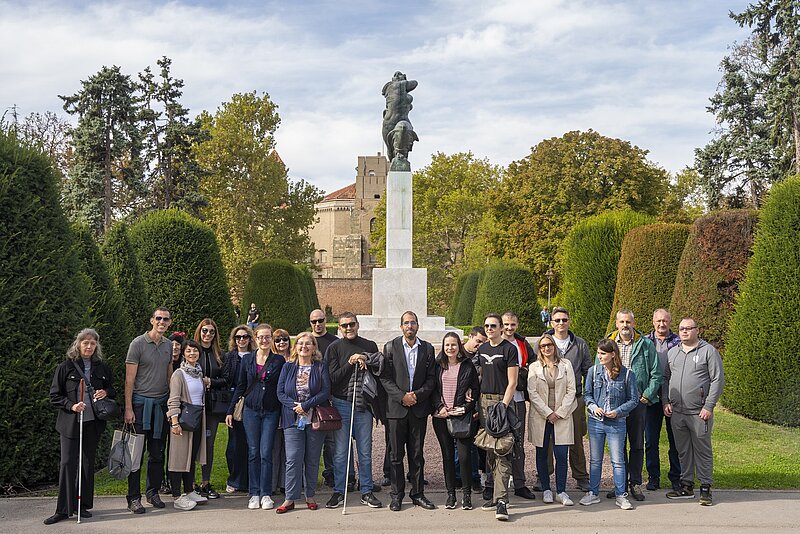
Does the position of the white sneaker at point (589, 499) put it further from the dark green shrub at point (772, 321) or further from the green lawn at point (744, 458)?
the dark green shrub at point (772, 321)

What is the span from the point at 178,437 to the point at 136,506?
2.29ft

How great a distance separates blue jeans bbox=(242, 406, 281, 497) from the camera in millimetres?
6820

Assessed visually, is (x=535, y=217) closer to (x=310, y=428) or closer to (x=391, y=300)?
(x=391, y=300)

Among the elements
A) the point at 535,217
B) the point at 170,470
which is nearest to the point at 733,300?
the point at 170,470

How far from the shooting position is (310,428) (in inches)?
269

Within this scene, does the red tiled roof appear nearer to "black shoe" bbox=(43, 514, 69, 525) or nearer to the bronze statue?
the bronze statue

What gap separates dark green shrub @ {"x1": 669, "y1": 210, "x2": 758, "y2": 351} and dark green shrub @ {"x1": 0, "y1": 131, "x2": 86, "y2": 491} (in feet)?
33.8

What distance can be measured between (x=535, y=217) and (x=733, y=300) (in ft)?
78.0

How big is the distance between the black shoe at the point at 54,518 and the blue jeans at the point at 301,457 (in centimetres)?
193

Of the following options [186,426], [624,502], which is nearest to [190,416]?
[186,426]

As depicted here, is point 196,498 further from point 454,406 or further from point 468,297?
point 468,297

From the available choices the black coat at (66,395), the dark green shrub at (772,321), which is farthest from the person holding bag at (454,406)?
the dark green shrub at (772,321)

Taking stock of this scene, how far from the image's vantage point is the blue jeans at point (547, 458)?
22.6ft

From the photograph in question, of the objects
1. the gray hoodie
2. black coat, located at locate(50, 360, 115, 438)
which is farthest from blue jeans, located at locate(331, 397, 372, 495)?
the gray hoodie
